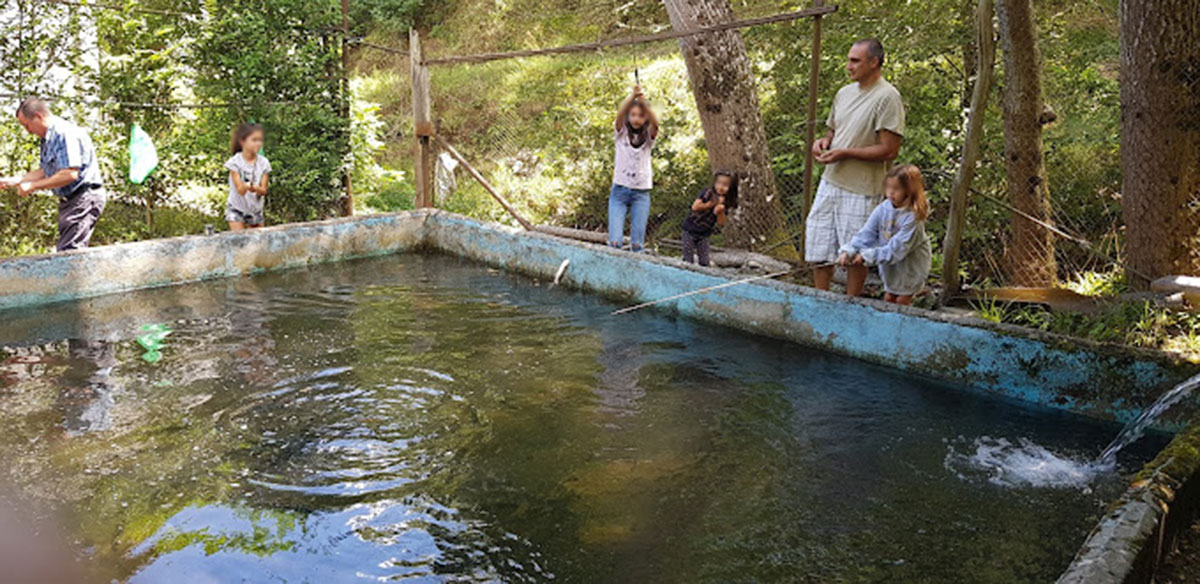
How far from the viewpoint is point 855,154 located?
20.5 feet

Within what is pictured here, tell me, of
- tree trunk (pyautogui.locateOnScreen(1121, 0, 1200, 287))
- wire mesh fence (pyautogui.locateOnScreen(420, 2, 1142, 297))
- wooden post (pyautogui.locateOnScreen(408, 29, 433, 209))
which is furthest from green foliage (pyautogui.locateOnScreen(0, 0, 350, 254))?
tree trunk (pyautogui.locateOnScreen(1121, 0, 1200, 287))

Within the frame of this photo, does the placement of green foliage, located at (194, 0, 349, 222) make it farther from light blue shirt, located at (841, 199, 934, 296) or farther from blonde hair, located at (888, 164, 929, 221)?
blonde hair, located at (888, 164, 929, 221)

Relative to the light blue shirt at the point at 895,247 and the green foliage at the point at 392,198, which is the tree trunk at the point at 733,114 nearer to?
the light blue shirt at the point at 895,247

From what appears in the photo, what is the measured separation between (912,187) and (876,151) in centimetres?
45

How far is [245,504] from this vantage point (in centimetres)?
423

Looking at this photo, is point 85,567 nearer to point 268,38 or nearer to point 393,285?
point 393,285

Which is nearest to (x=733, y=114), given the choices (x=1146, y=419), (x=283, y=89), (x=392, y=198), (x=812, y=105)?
(x=812, y=105)

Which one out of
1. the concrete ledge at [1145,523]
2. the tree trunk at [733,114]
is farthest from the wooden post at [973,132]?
the concrete ledge at [1145,523]

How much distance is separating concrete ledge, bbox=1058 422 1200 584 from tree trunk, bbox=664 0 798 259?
521 cm

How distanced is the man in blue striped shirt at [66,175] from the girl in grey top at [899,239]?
5.88m

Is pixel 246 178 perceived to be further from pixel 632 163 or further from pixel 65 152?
pixel 632 163

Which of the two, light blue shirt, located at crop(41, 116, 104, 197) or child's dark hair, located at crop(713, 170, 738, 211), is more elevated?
light blue shirt, located at crop(41, 116, 104, 197)

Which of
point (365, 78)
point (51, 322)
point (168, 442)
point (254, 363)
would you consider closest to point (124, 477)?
point (168, 442)

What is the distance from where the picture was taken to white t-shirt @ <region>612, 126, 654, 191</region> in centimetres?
792
